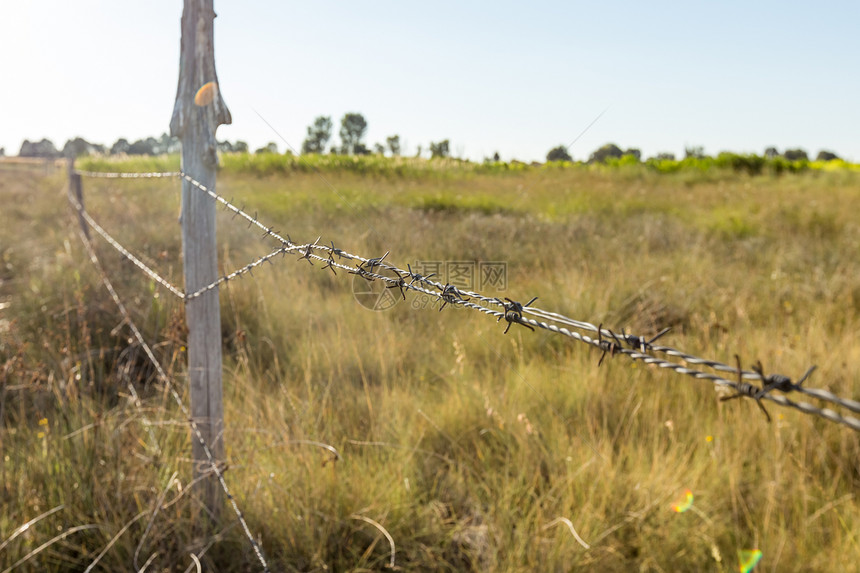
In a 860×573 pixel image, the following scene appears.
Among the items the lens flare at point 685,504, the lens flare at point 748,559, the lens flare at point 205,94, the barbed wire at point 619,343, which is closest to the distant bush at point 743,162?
the lens flare at point 685,504

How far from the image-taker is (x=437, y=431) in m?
2.57

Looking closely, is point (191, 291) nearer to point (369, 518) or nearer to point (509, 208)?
point (369, 518)

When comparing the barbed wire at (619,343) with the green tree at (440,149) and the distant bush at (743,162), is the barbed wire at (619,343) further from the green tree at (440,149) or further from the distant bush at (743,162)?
the distant bush at (743,162)

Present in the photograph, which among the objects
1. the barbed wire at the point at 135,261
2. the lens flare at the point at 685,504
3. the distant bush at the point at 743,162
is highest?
the distant bush at the point at 743,162

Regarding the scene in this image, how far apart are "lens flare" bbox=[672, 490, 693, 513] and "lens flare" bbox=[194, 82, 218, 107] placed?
2.31 m

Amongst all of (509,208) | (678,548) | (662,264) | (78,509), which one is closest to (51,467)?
(78,509)

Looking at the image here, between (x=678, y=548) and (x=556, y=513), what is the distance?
1.46ft

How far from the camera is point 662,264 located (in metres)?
4.87

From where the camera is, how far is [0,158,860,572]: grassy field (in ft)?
6.33

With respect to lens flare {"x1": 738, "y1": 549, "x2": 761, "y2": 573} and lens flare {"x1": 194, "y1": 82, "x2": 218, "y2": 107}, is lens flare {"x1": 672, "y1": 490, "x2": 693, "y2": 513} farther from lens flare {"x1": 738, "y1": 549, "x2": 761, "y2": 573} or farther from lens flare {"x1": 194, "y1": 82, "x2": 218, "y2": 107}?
lens flare {"x1": 194, "y1": 82, "x2": 218, "y2": 107}

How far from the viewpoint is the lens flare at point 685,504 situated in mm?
2053

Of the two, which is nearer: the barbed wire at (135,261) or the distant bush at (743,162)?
the barbed wire at (135,261)

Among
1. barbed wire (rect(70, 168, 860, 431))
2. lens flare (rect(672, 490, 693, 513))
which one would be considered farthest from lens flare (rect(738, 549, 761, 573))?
barbed wire (rect(70, 168, 860, 431))

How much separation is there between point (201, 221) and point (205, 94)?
0.47 m
